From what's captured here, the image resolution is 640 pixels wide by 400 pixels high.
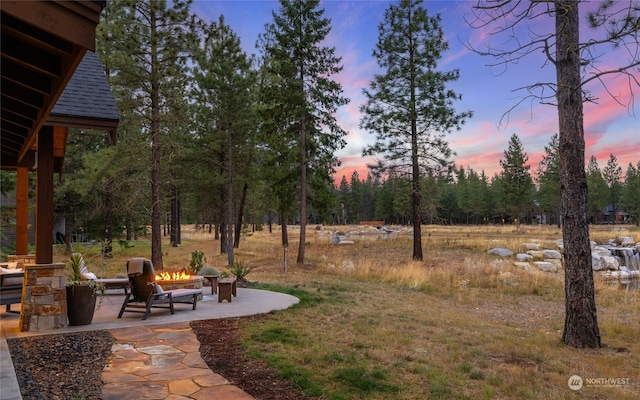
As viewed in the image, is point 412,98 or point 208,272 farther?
point 412,98

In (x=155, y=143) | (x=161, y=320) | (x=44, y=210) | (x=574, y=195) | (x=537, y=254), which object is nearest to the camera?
(x=574, y=195)

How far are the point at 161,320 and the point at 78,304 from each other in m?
1.19

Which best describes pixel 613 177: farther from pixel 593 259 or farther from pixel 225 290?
pixel 225 290

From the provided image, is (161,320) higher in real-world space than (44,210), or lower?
lower

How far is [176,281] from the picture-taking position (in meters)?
8.14

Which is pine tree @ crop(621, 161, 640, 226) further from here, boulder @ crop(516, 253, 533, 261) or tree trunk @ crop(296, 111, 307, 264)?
tree trunk @ crop(296, 111, 307, 264)

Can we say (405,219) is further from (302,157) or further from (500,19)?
(500,19)

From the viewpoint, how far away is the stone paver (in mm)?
3592

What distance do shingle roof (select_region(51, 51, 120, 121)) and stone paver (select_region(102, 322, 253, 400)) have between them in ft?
10.7

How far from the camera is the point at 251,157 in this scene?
2136cm

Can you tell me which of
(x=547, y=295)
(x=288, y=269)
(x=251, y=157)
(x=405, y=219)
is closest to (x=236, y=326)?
(x=547, y=295)

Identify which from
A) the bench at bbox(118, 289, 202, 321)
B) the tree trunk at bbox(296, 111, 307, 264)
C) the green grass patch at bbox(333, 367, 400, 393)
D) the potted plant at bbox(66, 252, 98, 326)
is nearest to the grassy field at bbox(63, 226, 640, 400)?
the green grass patch at bbox(333, 367, 400, 393)

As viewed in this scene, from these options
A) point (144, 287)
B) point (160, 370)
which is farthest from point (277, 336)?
point (144, 287)

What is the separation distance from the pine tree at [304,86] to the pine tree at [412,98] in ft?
6.03
